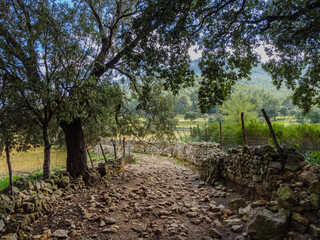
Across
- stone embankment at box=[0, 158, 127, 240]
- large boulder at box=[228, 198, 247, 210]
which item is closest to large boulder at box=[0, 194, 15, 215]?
stone embankment at box=[0, 158, 127, 240]

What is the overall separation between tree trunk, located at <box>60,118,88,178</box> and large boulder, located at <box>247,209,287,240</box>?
5704mm

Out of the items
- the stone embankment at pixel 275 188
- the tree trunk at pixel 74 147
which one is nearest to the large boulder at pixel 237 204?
the stone embankment at pixel 275 188

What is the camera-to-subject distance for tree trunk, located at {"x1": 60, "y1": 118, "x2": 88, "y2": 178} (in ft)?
22.1

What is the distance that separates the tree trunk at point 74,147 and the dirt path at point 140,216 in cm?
104

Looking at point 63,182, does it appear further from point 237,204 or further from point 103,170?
point 237,204

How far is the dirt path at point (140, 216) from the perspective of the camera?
368cm

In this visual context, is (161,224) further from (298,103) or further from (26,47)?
(298,103)

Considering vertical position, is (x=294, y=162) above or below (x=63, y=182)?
above

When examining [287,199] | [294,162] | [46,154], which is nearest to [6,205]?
[46,154]

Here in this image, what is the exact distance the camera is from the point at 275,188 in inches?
166

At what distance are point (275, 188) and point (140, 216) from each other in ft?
10.6

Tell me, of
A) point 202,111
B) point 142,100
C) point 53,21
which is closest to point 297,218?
point 202,111

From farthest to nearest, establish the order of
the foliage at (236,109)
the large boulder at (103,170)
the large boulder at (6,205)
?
the foliage at (236,109)
the large boulder at (103,170)
the large boulder at (6,205)

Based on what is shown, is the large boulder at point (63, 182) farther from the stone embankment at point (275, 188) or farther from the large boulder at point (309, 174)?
Result: the large boulder at point (309, 174)
